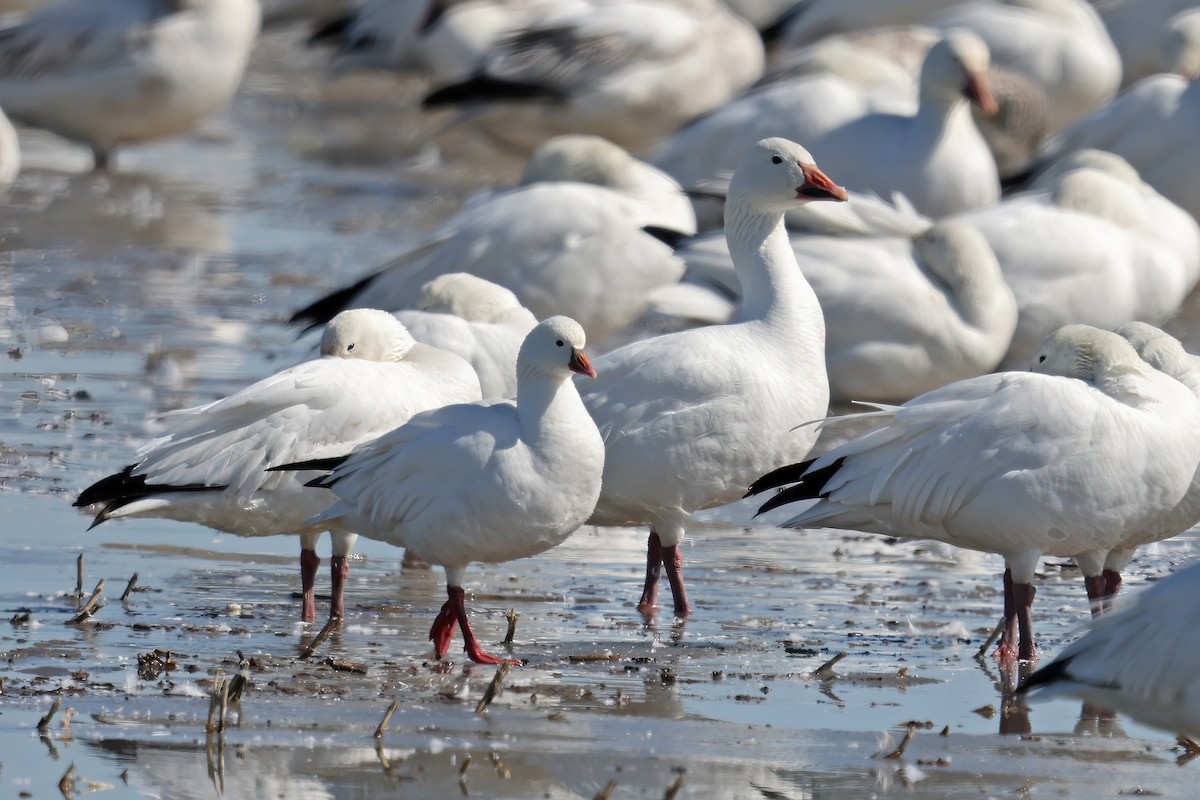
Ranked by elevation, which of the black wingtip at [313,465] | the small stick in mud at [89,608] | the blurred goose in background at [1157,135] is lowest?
the small stick in mud at [89,608]

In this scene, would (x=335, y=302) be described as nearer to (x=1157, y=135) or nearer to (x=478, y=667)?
(x=478, y=667)

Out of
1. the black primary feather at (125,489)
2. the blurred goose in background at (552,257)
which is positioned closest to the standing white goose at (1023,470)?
the black primary feather at (125,489)

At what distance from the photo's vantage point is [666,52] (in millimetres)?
12484

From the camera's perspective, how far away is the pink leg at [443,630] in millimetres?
5137

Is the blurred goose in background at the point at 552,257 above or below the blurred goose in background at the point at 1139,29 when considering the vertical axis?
below

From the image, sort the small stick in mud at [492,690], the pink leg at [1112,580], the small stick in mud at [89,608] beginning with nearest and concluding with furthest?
the small stick in mud at [492,690], the small stick in mud at [89,608], the pink leg at [1112,580]

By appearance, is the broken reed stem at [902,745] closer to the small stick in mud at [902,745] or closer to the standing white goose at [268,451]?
the small stick in mud at [902,745]

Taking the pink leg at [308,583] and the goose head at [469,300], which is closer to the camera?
the pink leg at [308,583]

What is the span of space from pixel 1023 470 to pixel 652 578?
3.70 feet

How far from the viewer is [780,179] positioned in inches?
252

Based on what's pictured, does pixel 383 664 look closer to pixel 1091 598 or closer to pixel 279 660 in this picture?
pixel 279 660

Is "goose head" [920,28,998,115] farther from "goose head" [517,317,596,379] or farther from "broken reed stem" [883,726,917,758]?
"broken reed stem" [883,726,917,758]

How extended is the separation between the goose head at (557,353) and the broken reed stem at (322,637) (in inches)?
31.8

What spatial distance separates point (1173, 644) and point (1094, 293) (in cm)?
458
